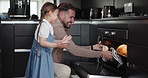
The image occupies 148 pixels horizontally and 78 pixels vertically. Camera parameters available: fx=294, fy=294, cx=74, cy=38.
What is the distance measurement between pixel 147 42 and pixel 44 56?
3.18 feet

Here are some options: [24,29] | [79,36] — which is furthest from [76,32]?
[24,29]

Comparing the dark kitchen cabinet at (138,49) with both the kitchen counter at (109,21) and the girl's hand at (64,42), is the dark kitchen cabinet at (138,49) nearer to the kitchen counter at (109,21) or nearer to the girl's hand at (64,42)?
the kitchen counter at (109,21)

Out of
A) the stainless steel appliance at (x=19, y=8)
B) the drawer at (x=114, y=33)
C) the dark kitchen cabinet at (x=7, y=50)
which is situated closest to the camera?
the drawer at (x=114, y=33)

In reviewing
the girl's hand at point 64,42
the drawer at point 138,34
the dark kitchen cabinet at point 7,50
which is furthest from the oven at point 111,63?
the dark kitchen cabinet at point 7,50

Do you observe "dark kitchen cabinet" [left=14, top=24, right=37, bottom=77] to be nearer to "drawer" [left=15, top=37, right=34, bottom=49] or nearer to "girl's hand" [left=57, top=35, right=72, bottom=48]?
"drawer" [left=15, top=37, right=34, bottom=49]

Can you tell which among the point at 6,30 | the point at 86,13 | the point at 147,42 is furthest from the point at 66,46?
the point at 86,13

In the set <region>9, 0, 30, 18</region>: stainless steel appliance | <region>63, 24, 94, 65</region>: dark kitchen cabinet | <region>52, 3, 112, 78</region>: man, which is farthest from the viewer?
<region>9, 0, 30, 18</region>: stainless steel appliance

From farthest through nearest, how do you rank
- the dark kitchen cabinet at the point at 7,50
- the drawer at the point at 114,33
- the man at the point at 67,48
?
the dark kitchen cabinet at the point at 7,50 → the man at the point at 67,48 → the drawer at the point at 114,33

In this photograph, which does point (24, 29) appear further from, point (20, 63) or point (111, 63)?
point (111, 63)

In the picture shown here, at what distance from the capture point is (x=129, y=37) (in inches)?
89.1

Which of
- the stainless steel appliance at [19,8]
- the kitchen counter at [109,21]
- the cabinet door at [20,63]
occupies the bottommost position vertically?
the cabinet door at [20,63]

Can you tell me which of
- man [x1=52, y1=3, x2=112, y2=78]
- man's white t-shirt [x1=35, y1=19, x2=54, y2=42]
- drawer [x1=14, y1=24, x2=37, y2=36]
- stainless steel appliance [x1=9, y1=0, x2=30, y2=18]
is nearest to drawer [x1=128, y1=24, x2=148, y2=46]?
man [x1=52, y1=3, x2=112, y2=78]

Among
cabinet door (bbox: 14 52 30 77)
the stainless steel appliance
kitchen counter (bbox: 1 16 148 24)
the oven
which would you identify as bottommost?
cabinet door (bbox: 14 52 30 77)

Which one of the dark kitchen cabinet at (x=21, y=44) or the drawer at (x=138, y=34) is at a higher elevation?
the drawer at (x=138, y=34)
